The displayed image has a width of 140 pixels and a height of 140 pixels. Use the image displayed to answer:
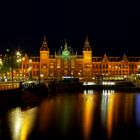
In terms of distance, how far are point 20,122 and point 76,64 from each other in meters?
139

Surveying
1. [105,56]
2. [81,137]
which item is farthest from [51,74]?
[81,137]

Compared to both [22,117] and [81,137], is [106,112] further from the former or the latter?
[81,137]

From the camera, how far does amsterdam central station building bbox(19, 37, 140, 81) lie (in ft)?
586

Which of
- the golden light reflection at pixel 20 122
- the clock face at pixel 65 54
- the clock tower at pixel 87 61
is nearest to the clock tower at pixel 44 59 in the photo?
the clock face at pixel 65 54

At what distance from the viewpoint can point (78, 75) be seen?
17838cm

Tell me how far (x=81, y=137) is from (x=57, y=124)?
302 inches

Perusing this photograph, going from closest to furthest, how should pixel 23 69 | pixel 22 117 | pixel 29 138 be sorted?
pixel 29 138 < pixel 22 117 < pixel 23 69

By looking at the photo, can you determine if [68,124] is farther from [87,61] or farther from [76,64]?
[87,61]

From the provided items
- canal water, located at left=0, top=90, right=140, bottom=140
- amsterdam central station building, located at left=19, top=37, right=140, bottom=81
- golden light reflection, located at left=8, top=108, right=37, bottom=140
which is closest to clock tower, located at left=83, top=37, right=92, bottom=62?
amsterdam central station building, located at left=19, top=37, right=140, bottom=81

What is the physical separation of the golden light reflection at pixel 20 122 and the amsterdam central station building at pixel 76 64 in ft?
406

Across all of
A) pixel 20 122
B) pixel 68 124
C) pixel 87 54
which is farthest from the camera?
pixel 87 54

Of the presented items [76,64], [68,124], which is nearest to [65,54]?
[76,64]

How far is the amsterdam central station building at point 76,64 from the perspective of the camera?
586 ft

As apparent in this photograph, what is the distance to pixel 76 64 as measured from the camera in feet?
597
